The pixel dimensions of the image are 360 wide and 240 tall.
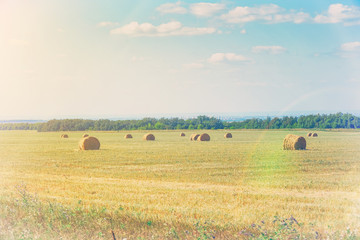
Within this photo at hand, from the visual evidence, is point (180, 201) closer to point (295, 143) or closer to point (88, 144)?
point (295, 143)

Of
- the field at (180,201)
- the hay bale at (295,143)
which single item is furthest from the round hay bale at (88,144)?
the hay bale at (295,143)

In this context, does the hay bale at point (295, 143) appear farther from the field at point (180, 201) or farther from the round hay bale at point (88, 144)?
the round hay bale at point (88, 144)

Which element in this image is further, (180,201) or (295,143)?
(295,143)

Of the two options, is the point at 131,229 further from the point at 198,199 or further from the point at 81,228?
the point at 198,199

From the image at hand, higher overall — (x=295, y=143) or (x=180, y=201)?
(x=295, y=143)

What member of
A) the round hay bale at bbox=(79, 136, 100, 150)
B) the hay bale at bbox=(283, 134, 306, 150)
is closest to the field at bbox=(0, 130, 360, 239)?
the hay bale at bbox=(283, 134, 306, 150)

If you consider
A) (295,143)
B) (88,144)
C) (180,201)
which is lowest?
(180,201)

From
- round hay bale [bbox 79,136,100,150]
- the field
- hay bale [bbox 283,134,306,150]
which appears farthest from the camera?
round hay bale [bbox 79,136,100,150]

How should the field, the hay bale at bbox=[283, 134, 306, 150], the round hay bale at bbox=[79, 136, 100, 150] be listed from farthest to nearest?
the round hay bale at bbox=[79, 136, 100, 150] → the hay bale at bbox=[283, 134, 306, 150] → the field

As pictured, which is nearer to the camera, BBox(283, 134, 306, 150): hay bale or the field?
the field

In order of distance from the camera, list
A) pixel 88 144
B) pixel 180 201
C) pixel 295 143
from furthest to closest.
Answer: pixel 88 144, pixel 295 143, pixel 180 201

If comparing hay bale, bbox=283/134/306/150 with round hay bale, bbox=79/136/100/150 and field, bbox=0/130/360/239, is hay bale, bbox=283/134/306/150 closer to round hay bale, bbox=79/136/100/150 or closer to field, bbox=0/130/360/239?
field, bbox=0/130/360/239

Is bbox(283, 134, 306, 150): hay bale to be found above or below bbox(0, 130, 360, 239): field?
above

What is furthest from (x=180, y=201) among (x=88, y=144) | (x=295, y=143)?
(x=88, y=144)
